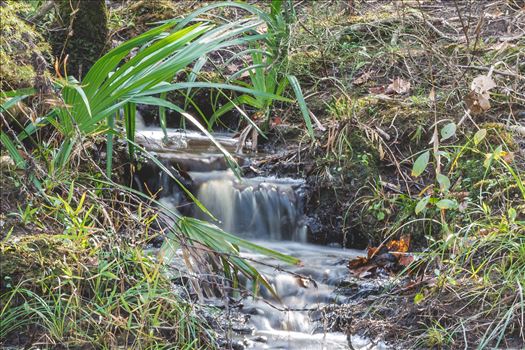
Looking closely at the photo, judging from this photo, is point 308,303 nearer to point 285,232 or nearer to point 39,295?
point 285,232

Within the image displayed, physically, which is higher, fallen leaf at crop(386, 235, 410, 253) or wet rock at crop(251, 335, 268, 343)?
fallen leaf at crop(386, 235, 410, 253)

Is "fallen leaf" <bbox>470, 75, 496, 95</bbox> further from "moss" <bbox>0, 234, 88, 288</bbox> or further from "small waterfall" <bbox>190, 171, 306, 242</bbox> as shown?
"moss" <bbox>0, 234, 88, 288</bbox>

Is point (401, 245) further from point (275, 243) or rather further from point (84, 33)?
point (84, 33)

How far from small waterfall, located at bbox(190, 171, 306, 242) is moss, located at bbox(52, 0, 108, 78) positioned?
1323 millimetres

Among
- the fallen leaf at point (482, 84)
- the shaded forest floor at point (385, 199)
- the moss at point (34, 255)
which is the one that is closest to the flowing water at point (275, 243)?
the shaded forest floor at point (385, 199)

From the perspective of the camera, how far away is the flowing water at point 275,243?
140 inches

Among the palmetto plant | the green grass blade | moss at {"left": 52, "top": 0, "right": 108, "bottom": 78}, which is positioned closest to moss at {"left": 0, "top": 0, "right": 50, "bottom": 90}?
the palmetto plant

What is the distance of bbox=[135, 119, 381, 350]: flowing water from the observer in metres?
3.55

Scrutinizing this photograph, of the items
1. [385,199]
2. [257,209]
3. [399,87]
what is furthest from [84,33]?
[385,199]

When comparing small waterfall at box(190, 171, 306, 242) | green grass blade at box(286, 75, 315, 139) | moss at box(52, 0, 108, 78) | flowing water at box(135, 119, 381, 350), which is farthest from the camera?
moss at box(52, 0, 108, 78)

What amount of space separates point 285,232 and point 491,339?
1867mm

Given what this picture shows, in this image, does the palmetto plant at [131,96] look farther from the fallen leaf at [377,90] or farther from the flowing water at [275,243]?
the fallen leaf at [377,90]

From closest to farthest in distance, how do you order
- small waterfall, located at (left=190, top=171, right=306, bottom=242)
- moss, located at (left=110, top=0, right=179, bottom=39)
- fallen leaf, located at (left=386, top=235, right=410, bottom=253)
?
fallen leaf, located at (left=386, top=235, right=410, bottom=253) → small waterfall, located at (left=190, top=171, right=306, bottom=242) → moss, located at (left=110, top=0, right=179, bottom=39)

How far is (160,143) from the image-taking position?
559 centimetres
